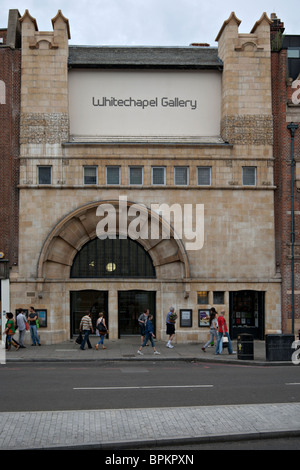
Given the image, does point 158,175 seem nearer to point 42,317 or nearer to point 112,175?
point 112,175

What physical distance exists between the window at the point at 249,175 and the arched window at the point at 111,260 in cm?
580

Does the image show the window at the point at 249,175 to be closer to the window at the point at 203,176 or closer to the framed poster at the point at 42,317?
the window at the point at 203,176

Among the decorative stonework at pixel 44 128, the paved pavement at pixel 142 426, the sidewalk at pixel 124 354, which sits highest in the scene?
the decorative stonework at pixel 44 128

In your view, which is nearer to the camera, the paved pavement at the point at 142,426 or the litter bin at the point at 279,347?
the paved pavement at the point at 142,426

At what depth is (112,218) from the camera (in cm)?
2491

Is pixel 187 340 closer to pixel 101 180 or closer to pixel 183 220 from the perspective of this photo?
pixel 183 220

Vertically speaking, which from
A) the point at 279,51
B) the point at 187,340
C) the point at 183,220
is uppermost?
the point at 279,51

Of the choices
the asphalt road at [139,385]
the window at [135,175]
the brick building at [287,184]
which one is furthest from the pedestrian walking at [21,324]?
the brick building at [287,184]

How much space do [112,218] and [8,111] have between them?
675 centimetres

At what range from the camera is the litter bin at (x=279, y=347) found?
19.2 m

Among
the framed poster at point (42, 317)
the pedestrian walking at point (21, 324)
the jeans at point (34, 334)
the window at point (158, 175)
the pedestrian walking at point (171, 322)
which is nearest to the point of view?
the pedestrian walking at point (21, 324)

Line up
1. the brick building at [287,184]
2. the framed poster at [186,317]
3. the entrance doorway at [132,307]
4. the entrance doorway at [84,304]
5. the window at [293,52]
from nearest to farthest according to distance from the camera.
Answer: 1. the framed poster at [186,317]
2. the brick building at [287,184]
3. the entrance doorway at [84,304]
4. the entrance doorway at [132,307]
5. the window at [293,52]
